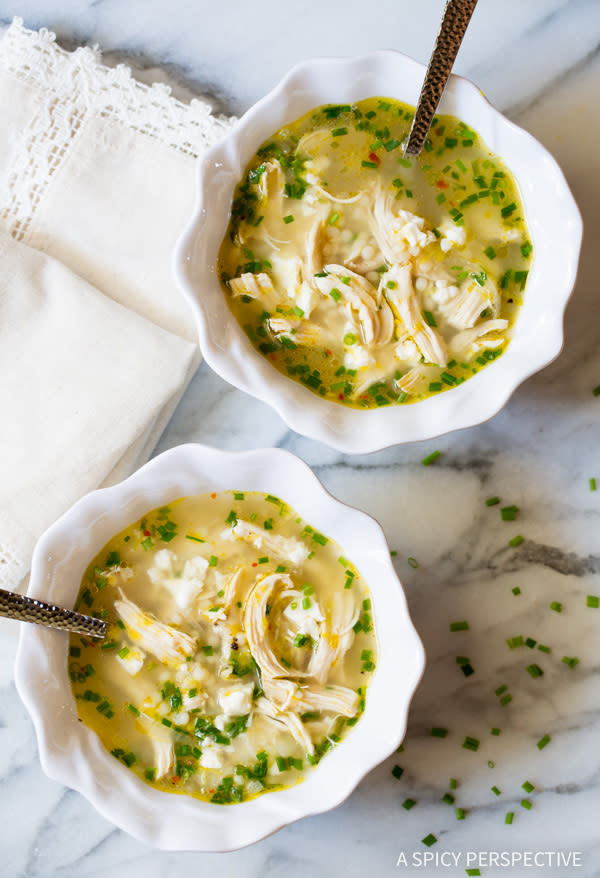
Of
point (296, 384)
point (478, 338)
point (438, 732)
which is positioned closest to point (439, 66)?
point (478, 338)

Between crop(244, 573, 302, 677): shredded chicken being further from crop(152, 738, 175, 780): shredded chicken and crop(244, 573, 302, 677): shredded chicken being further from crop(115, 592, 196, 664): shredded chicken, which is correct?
crop(152, 738, 175, 780): shredded chicken

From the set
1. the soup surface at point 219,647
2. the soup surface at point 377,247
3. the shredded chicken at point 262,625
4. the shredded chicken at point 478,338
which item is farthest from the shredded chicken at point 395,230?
the shredded chicken at point 262,625

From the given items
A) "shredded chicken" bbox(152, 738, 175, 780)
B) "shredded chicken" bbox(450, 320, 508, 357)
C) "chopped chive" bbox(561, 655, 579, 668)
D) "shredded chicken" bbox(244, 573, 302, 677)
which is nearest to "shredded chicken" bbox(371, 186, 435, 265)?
"shredded chicken" bbox(450, 320, 508, 357)

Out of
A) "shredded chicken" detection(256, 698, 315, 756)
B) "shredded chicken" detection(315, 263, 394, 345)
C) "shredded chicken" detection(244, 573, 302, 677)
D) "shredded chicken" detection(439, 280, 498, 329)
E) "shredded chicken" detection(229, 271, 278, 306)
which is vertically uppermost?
"shredded chicken" detection(439, 280, 498, 329)

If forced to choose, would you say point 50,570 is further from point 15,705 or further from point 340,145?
point 340,145

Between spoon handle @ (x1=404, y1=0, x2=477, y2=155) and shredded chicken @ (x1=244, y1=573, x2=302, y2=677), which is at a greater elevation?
spoon handle @ (x1=404, y1=0, x2=477, y2=155)

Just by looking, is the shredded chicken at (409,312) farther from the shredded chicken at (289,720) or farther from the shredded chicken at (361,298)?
the shredded chicken at (289,720)
